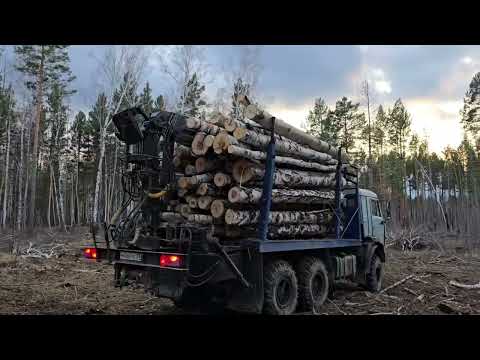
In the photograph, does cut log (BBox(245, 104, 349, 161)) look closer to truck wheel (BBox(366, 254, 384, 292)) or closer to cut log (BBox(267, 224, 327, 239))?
cut log (BBox(267, 224, 327, 239))

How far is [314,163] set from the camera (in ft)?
31.3

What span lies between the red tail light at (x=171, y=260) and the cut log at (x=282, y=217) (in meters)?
1.33

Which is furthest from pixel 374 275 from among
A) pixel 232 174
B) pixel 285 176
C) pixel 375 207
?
pixel 232 174

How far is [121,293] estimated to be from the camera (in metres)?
9.73

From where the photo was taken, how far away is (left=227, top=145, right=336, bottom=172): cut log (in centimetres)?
688

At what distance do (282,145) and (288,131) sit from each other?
1.27 ft

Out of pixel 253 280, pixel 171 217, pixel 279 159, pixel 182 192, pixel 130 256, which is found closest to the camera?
pixel 130 256

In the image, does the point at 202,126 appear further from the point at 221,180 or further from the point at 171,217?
the point at 171,217

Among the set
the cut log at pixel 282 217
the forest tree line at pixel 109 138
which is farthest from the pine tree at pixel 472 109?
the cut log at pixel 282 217

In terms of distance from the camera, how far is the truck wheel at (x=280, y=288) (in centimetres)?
692

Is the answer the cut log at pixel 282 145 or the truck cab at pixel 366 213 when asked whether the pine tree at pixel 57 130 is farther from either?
the cut log at pixel 282 145

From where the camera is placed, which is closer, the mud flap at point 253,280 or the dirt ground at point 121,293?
the mud flap at point 253,280
